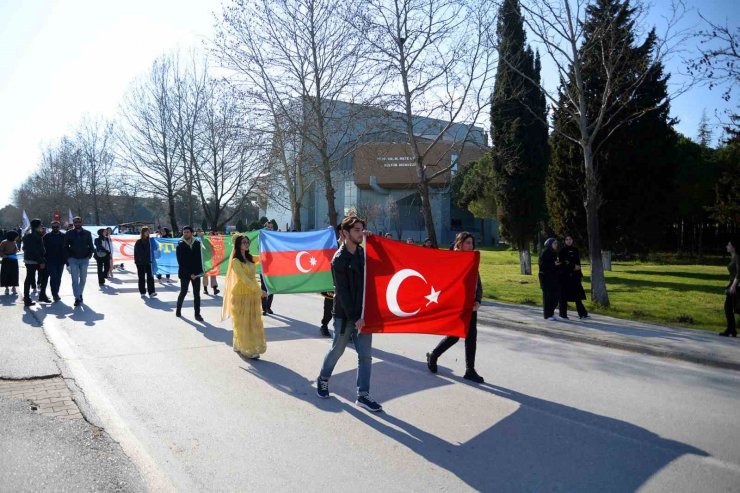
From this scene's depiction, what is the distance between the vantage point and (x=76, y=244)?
1355 centimetres

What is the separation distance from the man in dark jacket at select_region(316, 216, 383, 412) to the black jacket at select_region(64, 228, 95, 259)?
1029 cm

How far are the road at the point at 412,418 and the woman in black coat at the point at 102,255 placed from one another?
9.96 m

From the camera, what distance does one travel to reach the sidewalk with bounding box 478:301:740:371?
28.0 feet

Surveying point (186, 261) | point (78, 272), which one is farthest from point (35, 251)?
point (186, 261)

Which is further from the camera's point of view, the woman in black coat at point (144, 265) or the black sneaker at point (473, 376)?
the woman in black coat at point (144, 265)

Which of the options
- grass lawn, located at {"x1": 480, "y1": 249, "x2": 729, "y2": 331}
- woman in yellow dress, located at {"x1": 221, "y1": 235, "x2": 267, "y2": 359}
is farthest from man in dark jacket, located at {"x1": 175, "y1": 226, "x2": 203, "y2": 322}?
grass lawn, located at {"x1": 480, "y1": 249, "x2": 729, "y2": 331}

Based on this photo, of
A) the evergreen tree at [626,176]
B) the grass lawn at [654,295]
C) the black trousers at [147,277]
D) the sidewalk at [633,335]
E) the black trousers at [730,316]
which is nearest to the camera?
the sidewalk at [633,335]

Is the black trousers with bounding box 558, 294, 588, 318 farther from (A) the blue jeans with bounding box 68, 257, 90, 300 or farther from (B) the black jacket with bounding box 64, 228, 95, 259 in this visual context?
(B) the black jacket with bounding box 64, 228, 95, 259

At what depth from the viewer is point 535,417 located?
18.2 ft

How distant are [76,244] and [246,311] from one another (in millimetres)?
7743

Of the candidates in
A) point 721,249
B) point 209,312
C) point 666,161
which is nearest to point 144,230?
point 209,312

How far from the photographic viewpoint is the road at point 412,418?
4195 mm

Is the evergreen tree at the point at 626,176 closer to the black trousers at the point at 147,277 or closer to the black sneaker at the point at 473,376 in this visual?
the black trousers at the point at 147,277

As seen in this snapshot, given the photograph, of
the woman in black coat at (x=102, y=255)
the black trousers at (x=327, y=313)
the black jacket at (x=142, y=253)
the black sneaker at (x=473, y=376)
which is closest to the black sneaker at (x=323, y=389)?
the black sneaker at (x=473, y=376)
